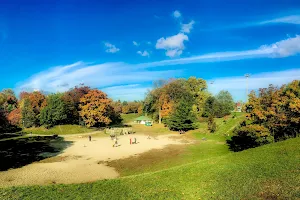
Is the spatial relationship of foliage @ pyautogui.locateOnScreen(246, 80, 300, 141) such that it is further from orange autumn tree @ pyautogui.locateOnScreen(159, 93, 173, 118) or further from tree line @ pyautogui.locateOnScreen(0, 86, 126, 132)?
tree line @ pyautogui.locateOnScreen(0, 86, 126, 132)

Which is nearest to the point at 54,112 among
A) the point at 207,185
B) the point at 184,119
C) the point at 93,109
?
the point at 93,109

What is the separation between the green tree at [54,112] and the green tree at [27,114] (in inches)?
125

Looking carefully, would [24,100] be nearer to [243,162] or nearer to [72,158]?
[72,158]

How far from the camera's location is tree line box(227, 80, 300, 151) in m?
21.9

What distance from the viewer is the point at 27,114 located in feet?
187

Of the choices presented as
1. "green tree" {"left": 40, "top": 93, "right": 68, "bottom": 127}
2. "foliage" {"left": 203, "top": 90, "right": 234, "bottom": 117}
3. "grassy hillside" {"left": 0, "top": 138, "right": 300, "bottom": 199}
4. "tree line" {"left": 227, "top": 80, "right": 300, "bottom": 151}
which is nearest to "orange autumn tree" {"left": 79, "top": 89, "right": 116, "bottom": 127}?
"green tree" {"left": 40, "top": 93, "right": 68, "bottom": 127}

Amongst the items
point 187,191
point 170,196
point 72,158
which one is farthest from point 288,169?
point 72,158

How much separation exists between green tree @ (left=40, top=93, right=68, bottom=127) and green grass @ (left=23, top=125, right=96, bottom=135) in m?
1.82

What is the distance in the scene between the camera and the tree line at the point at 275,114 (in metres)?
21.9

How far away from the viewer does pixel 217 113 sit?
73188mm

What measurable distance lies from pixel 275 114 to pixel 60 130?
1873 inches

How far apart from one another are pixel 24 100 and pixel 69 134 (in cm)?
1746

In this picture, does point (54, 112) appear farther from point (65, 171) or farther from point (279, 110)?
point (279, 110)

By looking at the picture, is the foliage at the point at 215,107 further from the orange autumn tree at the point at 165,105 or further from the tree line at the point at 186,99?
the orange autumn tree at the point at 165,105
